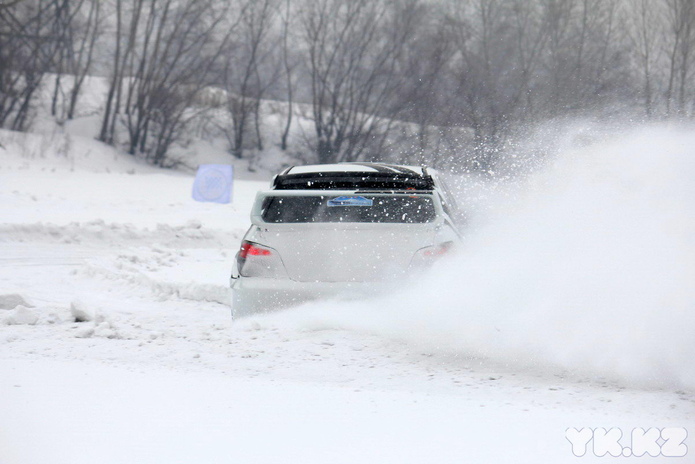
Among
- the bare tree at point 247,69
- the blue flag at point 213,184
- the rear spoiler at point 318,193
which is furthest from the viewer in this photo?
the bare tree at point 247,69

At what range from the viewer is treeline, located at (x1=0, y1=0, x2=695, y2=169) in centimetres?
3278

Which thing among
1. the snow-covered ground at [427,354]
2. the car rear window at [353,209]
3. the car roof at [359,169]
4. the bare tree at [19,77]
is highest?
the bare tree at [19,77]

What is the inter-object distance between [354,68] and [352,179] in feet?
107

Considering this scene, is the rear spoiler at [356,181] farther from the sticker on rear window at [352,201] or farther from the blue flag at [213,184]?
the blue flag at [213,184]

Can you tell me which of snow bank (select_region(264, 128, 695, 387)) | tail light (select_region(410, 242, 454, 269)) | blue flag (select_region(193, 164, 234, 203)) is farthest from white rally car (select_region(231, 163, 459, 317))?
blue flag (select_region(193, 164, 234, 203))

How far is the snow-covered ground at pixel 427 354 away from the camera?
3.86 metres

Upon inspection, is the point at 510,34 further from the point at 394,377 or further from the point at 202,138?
the point at 394,377

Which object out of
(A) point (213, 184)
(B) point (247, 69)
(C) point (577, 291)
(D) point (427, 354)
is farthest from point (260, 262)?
(B) point (247, 69)

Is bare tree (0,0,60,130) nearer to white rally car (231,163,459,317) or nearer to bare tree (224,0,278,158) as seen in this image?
bare tree (224,0,278,158)

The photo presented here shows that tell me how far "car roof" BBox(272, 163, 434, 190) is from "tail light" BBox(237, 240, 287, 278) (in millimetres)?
629

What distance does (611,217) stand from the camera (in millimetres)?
6512

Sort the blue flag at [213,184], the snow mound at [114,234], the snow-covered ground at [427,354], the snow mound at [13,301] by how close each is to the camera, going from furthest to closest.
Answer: the blue flag at [213,184], the snow mound at [114,234], the snow mound at [13,301], the snow-covered ground at [427,354]

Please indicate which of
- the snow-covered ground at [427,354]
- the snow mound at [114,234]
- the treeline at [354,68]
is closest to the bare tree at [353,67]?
the treeline at [354,68]

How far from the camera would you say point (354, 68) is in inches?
1516
